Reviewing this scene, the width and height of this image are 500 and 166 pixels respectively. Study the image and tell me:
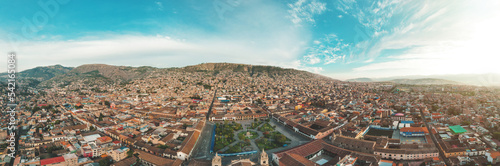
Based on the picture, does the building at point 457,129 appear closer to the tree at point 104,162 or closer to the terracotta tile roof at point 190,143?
the terracotta tile roof at point 190,143

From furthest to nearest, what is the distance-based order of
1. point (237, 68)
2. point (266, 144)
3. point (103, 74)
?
1. point (237, 68)
2. point (103, 74)
3. point (266, 144)

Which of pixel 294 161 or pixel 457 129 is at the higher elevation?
pixel 457 129

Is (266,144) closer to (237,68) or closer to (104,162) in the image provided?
(104,162)

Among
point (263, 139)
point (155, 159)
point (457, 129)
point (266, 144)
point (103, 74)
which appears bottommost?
point (155, 159)

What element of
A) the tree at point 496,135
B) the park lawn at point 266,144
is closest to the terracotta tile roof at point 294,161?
the park lawn at point 266,144

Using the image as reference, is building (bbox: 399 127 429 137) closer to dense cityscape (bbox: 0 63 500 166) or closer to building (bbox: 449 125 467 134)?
dense cityscape (bbox: 0 63 500 166)

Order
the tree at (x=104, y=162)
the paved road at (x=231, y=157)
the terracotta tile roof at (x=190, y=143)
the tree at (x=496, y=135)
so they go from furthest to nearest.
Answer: the tree at (x=496, y=135) → the terracotta tile roof at (x=190, y=143) → the paved road at (x=231, y=157) → the tree at (x=104, y=162)

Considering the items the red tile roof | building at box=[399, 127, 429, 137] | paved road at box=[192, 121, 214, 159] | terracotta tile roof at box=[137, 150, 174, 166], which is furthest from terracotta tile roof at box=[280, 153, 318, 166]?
the red tile roof

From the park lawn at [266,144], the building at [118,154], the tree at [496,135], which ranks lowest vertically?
the building at [118,154]

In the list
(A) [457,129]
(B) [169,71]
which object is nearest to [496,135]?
(A) [457,129]

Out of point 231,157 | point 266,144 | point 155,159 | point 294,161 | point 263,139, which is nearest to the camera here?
point 294,161

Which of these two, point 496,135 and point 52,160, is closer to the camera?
point 52,160
